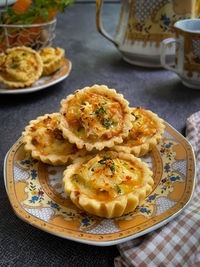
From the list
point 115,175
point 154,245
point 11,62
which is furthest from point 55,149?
point 11,62

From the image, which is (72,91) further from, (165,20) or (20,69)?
(165,20)

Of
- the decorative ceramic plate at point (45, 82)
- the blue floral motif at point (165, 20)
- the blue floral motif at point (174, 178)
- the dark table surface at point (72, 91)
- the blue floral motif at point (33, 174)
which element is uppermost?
the blue floral motif at point (165, 20)

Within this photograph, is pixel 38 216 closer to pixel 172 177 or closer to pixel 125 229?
pixel 125 229

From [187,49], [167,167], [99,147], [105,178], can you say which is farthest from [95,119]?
[187,49]

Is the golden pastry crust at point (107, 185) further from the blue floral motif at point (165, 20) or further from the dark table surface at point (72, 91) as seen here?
the blue floral motif at point (165, 20)

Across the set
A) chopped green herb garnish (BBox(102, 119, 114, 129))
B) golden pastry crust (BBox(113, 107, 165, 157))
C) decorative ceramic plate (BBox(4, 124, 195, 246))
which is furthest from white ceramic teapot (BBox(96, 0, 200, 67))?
chopped green herb garnish (BBox(102, 119, 114, 129))

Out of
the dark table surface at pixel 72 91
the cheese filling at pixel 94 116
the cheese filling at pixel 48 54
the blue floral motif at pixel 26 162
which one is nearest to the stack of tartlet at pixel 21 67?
the cheese filling at pixel 48 54

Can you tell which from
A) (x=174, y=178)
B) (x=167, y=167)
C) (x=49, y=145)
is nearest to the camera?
(x=174, y=178)
